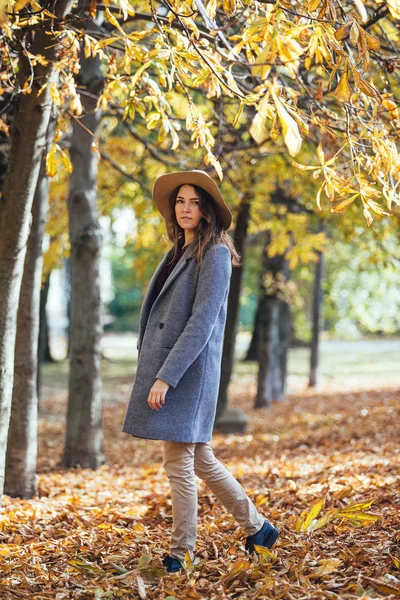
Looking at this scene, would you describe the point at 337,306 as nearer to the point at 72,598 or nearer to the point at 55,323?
the point at 72,598

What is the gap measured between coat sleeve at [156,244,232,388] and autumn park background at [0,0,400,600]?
0.52 metres

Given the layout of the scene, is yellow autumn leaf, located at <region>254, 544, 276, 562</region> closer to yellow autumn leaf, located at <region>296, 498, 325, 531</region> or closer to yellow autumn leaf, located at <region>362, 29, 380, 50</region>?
yellow autumn leaf, located at <region>296, 498, 325, 531</region>

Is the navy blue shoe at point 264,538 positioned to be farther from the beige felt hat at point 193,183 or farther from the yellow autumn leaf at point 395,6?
the yellow autumn leaf at point 395,6

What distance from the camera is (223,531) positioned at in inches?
159

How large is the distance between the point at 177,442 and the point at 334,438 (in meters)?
4.81

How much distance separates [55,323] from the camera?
184 ft

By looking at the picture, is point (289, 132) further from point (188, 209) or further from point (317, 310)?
point (317, 310)

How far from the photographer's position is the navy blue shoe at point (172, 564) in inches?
131

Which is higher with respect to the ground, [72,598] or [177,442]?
[177,442]

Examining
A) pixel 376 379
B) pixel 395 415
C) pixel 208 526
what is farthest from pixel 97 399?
pixel 376 379

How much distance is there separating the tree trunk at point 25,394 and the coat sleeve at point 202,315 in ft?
7.39

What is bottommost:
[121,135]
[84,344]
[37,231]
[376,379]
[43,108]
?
[376,379]

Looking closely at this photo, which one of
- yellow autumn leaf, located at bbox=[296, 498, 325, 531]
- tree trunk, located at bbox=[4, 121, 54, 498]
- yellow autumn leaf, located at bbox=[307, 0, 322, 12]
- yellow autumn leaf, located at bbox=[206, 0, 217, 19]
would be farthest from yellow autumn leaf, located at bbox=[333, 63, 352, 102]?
tree trunk, located at bbox=[4, 121, 54, 498]

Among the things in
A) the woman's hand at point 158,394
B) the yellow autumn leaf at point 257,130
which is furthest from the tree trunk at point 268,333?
the yellow autumn leaf at point 257,130
